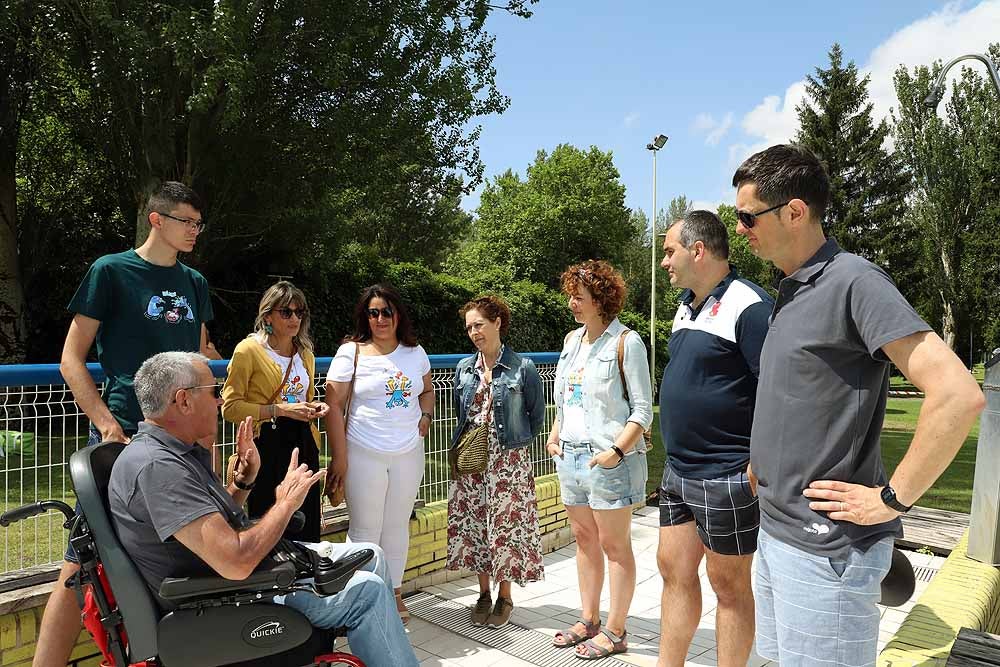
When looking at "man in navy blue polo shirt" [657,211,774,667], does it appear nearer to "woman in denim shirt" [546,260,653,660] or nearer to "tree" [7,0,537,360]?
"woman in denim shirt" [546,260,653,660]

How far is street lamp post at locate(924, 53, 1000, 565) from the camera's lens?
12.1ft

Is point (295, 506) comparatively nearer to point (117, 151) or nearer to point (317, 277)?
point (117, 151)

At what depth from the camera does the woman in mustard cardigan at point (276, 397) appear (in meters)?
3.47

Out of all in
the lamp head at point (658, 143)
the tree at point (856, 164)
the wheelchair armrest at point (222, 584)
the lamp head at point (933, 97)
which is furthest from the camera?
the tree at point (856, 164)

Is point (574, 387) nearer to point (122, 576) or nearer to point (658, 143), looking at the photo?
point (122, 576)

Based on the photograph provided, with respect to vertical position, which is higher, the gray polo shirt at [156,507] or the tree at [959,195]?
the tree at [959,195]

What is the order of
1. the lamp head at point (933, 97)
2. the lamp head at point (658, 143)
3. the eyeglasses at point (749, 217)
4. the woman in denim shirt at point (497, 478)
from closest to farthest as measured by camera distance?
1. the eyeglasses at point (749, 217)
2. the woman in denim shirt at point (497, 478)
3. the lamp head at point (933, 97)
4. the lamp head at point (658, 143)

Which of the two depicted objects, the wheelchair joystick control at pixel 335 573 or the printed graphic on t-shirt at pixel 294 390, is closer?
the wheelchair joystick control at pixel 335 573

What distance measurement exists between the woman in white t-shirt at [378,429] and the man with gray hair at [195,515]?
1.19 meters

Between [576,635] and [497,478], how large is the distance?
976mm

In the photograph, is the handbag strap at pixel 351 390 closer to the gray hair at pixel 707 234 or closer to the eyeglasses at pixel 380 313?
the eyeglasses at pixel 380 313

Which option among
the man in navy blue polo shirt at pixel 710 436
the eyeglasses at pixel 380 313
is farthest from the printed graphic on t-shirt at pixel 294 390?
the man in navy blue polo shirt at pixel 710 436

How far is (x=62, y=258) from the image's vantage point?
1248cm

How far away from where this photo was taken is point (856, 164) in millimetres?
40812
